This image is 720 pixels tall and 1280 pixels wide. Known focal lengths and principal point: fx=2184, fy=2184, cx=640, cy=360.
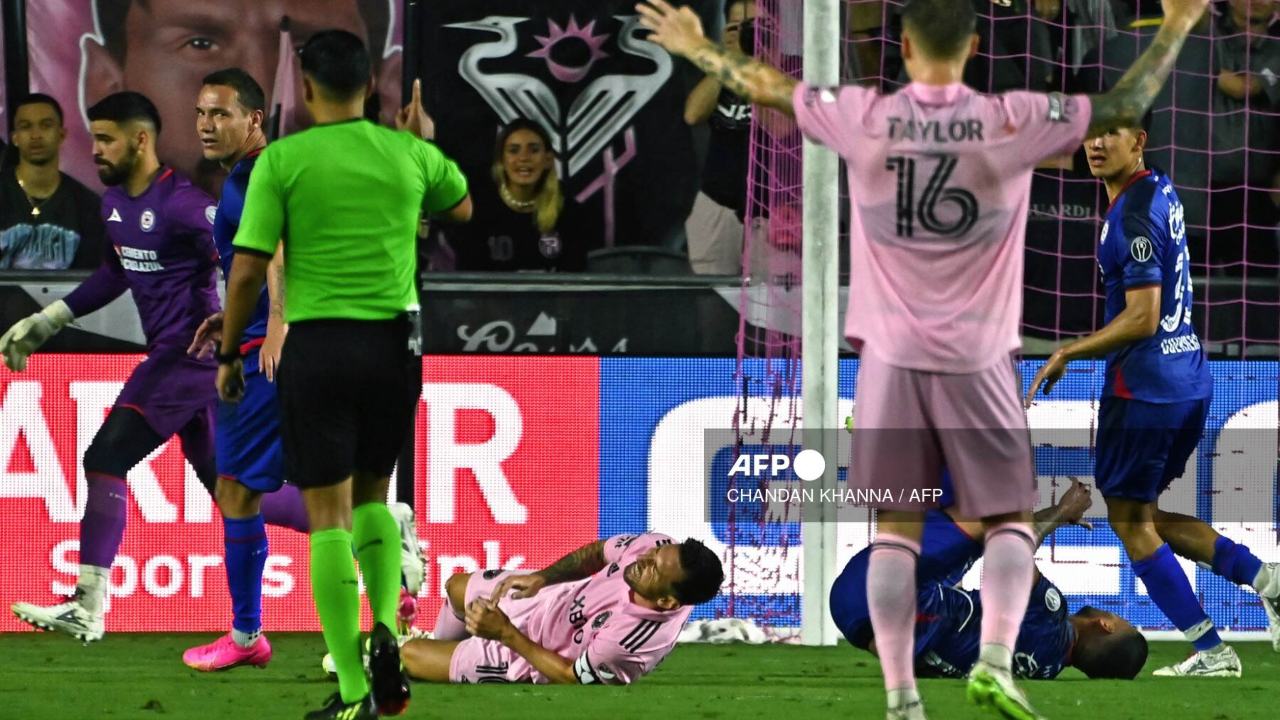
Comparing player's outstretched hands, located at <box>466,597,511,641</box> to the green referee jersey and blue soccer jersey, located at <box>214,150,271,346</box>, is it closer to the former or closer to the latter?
blue soccer jersey, located at <box>214,150,271,346</box>

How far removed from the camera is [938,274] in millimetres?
5188

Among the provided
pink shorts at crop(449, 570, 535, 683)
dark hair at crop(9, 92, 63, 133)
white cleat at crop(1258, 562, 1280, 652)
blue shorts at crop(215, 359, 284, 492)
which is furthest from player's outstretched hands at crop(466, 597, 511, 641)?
dark hair at crop(9, 92, 63, 133)

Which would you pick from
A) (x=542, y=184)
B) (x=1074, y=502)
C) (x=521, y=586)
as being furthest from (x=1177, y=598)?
(x=542, y=184)

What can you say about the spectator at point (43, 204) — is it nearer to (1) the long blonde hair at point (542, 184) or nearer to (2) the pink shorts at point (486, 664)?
(1) the long blonde hair at point (542, 184)

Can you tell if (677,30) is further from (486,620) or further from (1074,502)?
(1074,502)

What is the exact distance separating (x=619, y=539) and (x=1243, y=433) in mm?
3261

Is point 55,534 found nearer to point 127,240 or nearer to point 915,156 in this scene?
point 127,240

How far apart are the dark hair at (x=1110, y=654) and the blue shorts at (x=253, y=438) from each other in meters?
2.85

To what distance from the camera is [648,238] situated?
34.8 ft

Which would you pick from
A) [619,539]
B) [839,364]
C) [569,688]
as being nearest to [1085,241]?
[839,364]

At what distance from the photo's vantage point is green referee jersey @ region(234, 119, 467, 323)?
5480 mm

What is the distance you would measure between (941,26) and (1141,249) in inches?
105

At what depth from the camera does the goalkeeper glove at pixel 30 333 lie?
831 centimetres

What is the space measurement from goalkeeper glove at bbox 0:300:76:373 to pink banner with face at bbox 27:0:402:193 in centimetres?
232
